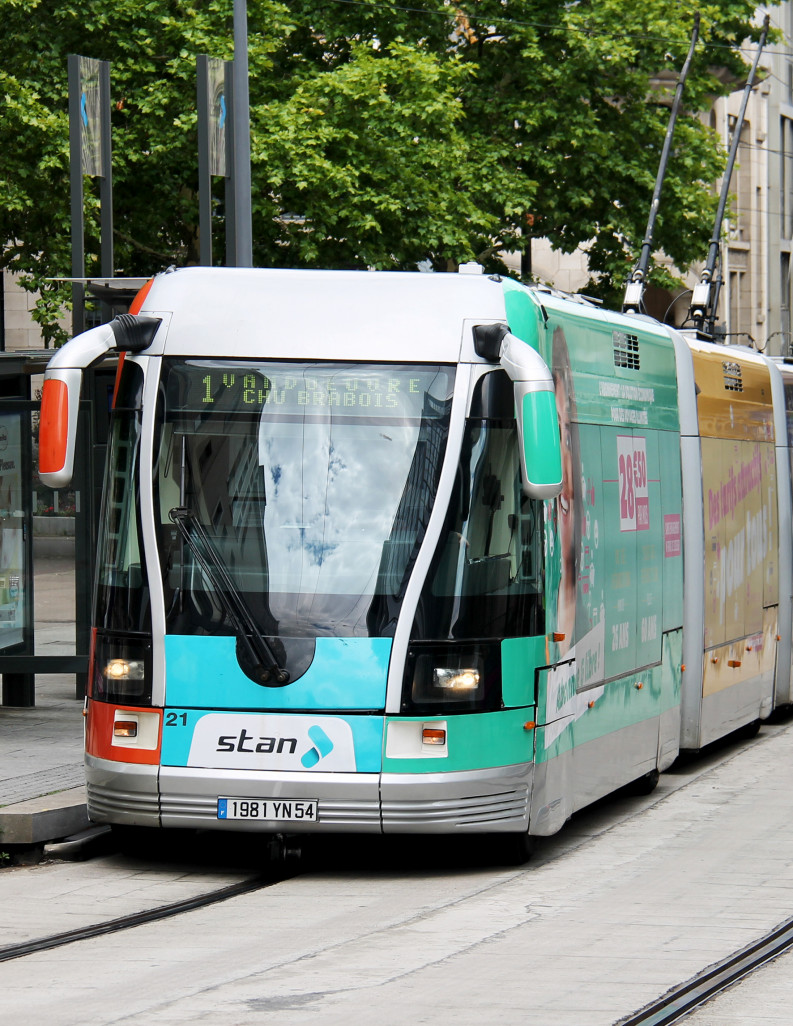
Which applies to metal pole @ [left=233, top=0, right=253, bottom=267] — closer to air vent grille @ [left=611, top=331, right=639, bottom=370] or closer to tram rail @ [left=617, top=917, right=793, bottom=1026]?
air vent grille @ [left=611, top=331, right=639, bottom=370]

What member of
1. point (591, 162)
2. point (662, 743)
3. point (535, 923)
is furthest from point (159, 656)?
point (591, 162)

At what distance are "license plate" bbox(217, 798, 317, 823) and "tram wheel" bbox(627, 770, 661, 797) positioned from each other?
3.87 meters

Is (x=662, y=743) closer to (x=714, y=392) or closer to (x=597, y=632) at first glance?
(x=597, y=632)

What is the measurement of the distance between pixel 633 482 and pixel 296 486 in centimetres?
299

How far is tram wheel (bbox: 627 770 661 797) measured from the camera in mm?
11555

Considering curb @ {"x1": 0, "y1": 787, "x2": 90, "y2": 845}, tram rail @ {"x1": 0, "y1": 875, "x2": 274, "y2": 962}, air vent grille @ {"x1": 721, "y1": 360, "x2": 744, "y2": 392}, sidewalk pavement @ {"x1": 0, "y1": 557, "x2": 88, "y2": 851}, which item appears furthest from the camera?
air vent grille @ {"x1": 721, "y1": 360, "x2": 744, "y2": 392}

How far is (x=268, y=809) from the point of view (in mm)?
8188

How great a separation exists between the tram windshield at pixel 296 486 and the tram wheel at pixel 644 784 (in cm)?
385

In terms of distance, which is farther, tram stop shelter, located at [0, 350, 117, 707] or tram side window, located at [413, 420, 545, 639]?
tram stop shelter, located at [0, 350, 117, 707]

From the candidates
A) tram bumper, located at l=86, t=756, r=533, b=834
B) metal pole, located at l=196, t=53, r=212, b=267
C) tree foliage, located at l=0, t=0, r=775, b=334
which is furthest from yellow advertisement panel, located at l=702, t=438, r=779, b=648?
tree foliage, located at l=0, t=0, r=775, b=334

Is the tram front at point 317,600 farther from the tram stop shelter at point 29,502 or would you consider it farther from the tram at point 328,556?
the tram stop shelter at point 29,502

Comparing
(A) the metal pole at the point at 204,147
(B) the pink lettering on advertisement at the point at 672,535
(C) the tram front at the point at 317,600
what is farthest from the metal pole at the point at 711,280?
(C) the tram front at the point at 317,600

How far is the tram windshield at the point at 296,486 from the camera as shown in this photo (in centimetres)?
829

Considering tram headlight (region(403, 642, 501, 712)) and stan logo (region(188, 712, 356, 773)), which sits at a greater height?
tram headlight (region(403, 642, 501, 712))
